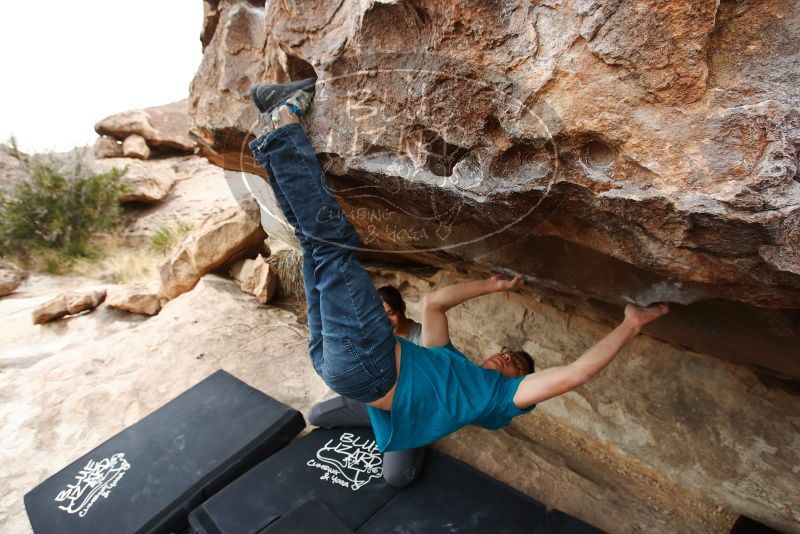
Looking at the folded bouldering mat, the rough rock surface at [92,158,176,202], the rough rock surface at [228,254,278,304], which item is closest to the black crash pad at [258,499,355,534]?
the folded bouldering mat

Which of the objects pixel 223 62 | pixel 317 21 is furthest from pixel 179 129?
pixel 317 21

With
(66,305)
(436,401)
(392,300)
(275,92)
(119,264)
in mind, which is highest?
(275,92)

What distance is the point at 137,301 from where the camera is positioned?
4.59 meters

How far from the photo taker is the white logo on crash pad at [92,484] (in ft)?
6.98

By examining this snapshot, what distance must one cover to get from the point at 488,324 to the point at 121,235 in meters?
7.29

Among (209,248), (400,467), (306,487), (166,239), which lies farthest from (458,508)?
(166,239)

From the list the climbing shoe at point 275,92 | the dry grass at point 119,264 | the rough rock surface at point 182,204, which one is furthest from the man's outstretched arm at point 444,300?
the rough rock surface at point 182,204

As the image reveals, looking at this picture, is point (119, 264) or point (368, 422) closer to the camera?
point (368, 422)

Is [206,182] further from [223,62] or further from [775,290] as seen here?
[775,290]

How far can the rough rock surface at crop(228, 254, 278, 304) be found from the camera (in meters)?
4.14

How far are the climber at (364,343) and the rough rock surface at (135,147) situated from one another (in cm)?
891

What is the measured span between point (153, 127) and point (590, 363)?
1015cm

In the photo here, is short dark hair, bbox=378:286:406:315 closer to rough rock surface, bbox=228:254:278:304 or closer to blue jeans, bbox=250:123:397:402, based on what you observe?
blue jeans, bbox=250:123:397:402

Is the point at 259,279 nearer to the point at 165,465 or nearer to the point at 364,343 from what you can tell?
the point at 165,465
